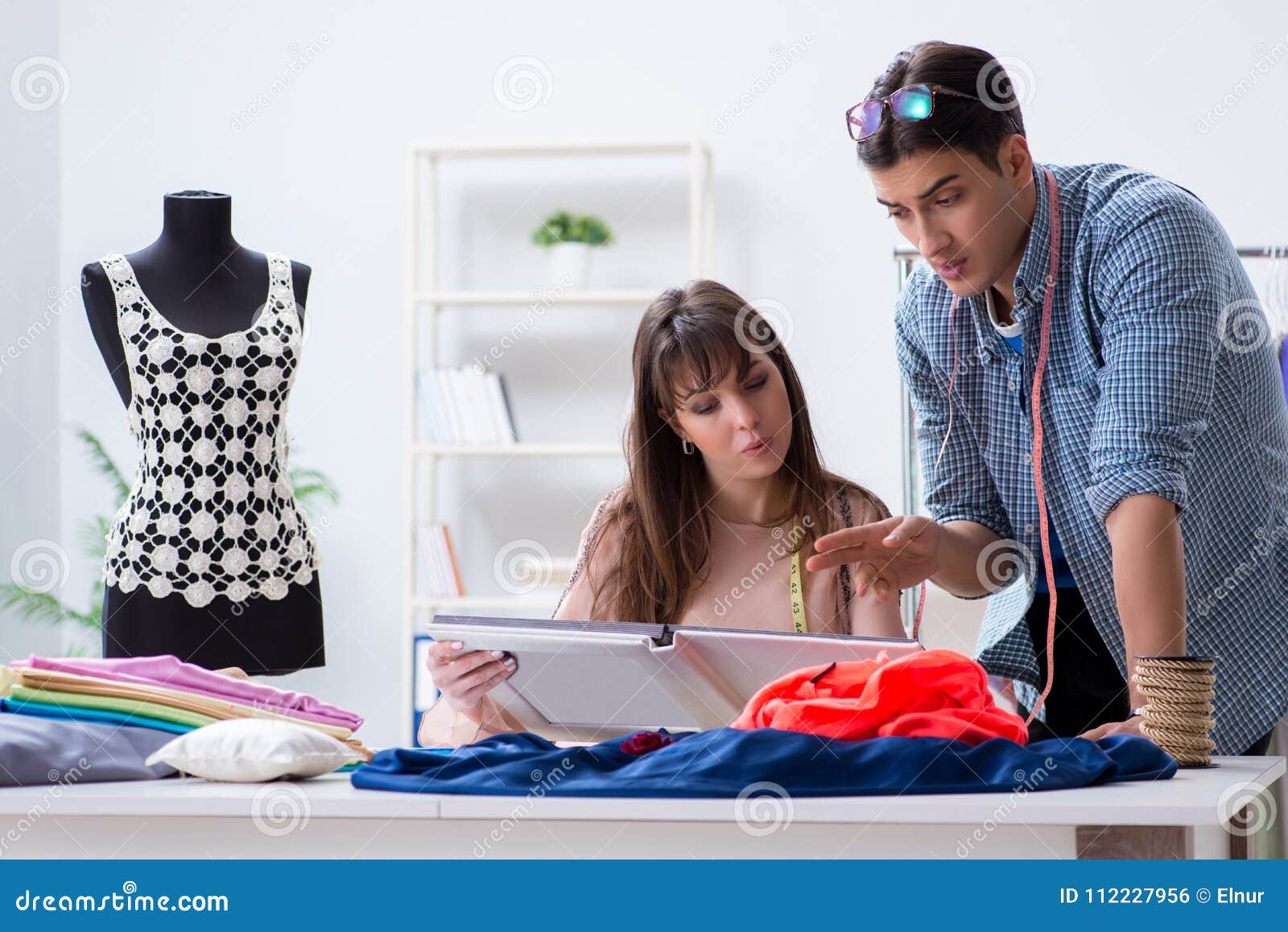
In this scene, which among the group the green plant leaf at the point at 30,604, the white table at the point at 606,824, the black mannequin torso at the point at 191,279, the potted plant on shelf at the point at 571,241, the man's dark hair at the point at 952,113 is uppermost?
the potted plant on shelf at the point at 571,241

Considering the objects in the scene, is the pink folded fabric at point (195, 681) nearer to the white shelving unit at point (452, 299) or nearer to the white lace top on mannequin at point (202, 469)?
the white lace top on mannequin at point (202, 469)

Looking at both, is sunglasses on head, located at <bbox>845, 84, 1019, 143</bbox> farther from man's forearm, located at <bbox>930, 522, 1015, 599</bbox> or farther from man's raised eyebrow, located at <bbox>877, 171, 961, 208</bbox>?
man's forearm, located at <bbox>930, 522, 1015, 599</bbox>

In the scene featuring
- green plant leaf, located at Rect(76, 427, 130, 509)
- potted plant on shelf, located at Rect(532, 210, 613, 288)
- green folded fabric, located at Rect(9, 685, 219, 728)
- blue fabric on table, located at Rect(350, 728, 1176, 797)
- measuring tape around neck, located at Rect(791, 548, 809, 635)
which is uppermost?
potted plant on shelf, located at Rect(532, 210, 613, 288)

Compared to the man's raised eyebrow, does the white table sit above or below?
below

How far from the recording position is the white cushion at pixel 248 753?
1.28 metres

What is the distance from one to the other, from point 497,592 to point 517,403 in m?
0.60

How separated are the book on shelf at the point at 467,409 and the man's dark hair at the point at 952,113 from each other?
2633 mm

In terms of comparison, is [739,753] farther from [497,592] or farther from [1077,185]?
[497,592]

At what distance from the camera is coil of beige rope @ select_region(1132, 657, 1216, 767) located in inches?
52.9

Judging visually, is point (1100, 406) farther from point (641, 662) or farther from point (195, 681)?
point (195, 681)

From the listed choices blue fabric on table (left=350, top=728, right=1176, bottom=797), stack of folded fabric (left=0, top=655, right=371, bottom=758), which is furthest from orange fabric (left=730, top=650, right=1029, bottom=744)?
stack of folded fabric (left=0, top=655, right=371, bottom=758)

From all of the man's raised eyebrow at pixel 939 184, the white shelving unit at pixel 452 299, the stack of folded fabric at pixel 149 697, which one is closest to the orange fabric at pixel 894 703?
the stack of folded fabric at pixel 149 697

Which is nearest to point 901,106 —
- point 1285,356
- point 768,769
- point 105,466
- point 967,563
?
point 967,563

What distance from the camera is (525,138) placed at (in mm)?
4348
